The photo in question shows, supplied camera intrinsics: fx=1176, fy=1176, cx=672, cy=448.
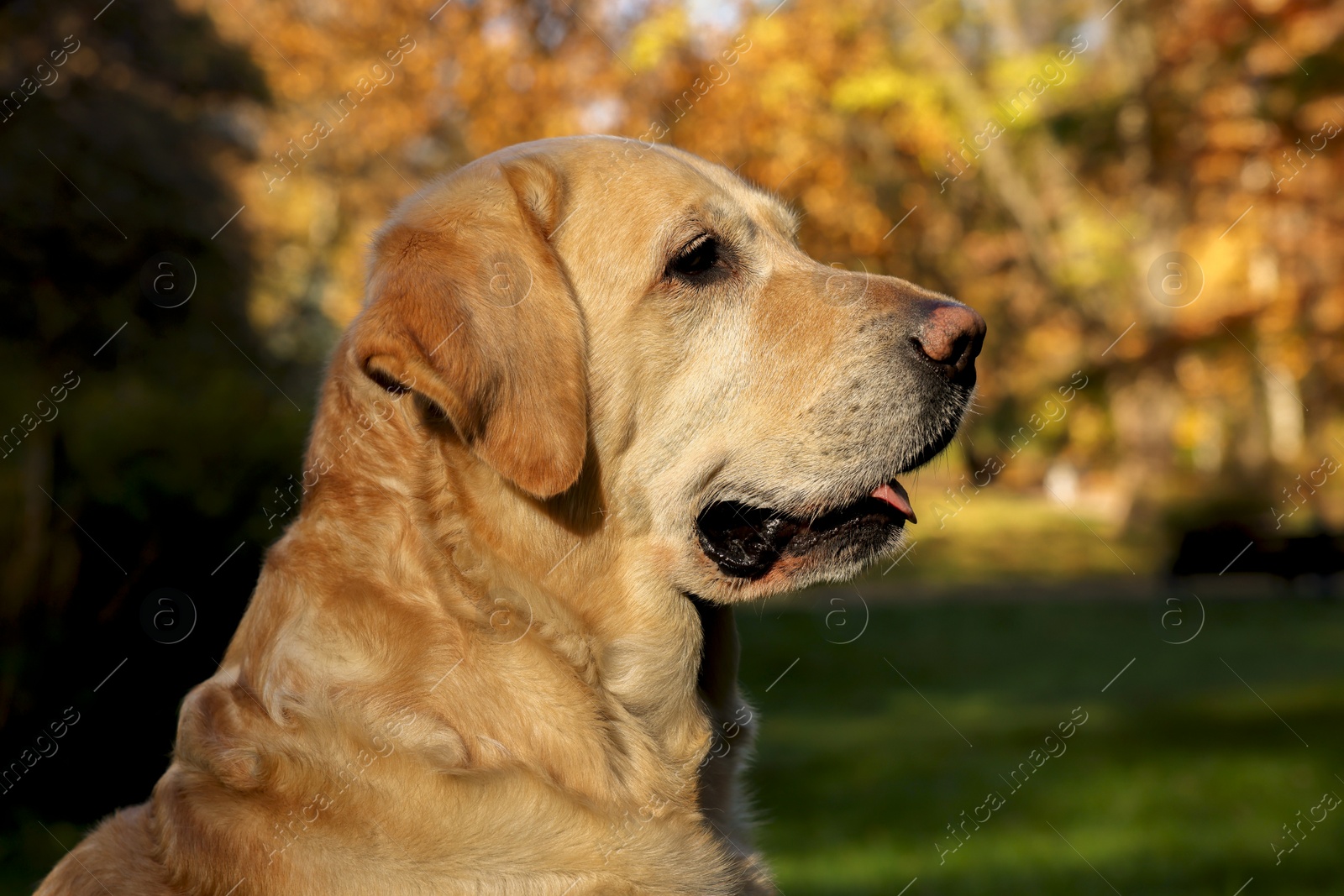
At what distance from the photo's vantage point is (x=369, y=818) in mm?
2635

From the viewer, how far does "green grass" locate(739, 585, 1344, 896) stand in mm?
7430

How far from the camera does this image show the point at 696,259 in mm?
3385

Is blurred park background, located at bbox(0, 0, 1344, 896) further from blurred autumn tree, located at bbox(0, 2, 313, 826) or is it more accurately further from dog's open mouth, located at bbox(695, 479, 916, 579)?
dog's open mouth, located at bbox(695, 479, 916, 579)

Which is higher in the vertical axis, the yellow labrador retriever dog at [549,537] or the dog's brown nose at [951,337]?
the yellow labrador retriever dog at [549,537]

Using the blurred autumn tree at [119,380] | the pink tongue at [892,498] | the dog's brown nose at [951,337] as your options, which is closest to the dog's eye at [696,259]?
the dog's brown nose at [951,337]

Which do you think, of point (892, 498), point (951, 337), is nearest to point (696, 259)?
point (951, 337)

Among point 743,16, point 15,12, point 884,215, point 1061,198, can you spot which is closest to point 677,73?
→ point 743,16

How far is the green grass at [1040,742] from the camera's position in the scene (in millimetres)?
7430

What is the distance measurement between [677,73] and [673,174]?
43.7 ft

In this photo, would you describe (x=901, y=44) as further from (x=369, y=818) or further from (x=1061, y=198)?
(x=369, y=818)

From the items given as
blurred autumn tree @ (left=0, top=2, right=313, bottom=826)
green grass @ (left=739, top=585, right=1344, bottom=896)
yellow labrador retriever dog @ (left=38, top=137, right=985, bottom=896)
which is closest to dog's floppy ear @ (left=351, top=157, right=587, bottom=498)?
yellow labrador retriever dog @ (left=38, top=137, right=985, bottom=896)

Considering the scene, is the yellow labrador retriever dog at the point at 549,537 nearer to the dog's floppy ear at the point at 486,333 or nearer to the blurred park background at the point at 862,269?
the dog's floppy ear at the point at 486,333

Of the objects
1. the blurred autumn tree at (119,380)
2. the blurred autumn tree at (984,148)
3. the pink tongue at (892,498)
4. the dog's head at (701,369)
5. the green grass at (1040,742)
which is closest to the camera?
the dog's head at (701,369)

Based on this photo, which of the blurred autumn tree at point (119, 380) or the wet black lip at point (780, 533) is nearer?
the wet black lip at point (780, 533)
